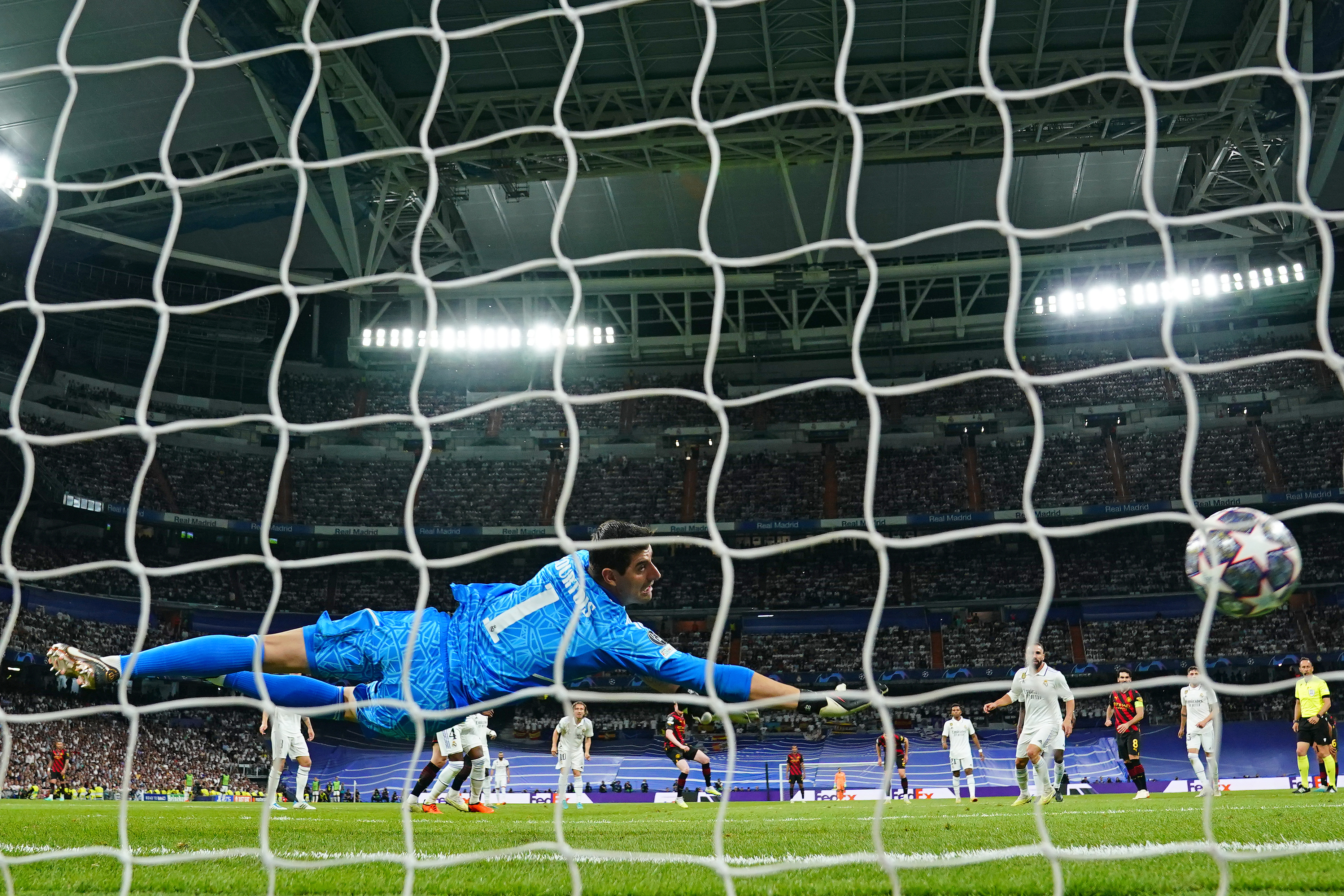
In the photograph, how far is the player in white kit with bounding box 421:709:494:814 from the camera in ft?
37.6

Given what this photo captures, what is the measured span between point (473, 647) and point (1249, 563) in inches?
154

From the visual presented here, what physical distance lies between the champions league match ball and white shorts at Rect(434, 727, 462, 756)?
8.43 m

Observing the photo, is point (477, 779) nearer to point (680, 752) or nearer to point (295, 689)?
point (680, 752)

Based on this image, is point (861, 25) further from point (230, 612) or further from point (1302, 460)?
point (230, 612)

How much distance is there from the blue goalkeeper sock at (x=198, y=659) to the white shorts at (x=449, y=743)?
6.35m

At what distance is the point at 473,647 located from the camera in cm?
533

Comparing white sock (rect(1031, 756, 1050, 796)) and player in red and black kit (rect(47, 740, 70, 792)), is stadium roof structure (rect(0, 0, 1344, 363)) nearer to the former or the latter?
white sock (rect(1031, 756, 1050, 796))

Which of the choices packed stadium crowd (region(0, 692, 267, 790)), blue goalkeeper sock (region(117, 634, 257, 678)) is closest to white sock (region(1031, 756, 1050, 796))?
blue goalkeeper sock (region(117, 634, 257, 678))

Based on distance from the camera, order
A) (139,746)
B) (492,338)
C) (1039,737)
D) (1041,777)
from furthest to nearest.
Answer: (492,338), (139,746), (1039,737), (1041,777)

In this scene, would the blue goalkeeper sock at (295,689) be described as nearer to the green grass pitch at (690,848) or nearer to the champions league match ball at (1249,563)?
the green grass pitch at (690,848)

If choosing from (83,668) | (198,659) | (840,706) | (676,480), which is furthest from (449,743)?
(676,480)

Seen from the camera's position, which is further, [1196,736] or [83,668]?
[1196,736]

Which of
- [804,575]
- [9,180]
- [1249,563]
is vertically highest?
[9,180]

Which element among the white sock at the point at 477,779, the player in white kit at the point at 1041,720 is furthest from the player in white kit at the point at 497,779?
the player in white kit at the point at 1041,720
